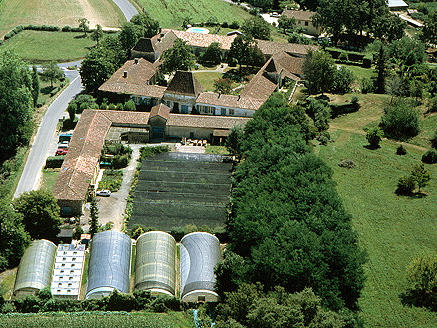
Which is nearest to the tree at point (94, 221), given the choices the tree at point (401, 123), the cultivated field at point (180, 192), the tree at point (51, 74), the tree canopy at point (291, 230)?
the cultivated field at point (180, 192)

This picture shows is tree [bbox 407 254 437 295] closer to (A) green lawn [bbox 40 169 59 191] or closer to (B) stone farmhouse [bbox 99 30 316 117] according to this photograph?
(B) stone farmhouse [bbox 99 30 316 117]

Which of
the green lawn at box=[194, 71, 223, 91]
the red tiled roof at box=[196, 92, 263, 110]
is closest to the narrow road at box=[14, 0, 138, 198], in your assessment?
the green lawn at box=[194, 71, 223, 91]

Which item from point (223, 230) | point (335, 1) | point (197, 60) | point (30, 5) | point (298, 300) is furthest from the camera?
point (30, 5)

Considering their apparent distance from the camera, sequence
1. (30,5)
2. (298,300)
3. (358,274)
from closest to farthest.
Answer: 1. (298,300)
2. (358,274)
3. (30,5)

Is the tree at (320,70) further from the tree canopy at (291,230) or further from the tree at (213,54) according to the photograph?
the tree canopy at (291,230)

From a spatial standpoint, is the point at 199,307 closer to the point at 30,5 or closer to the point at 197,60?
the point at 197,60

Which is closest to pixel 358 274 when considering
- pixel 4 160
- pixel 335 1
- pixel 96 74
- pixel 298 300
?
pixel 298 300
